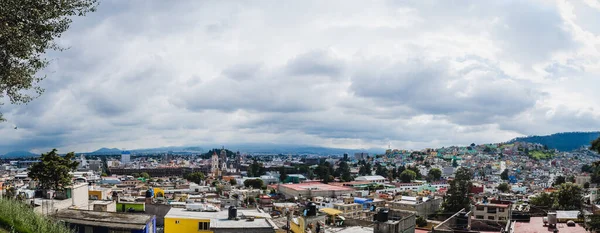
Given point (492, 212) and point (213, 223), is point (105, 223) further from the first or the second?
point (492, 212)

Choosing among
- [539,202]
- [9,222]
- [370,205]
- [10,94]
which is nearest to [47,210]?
[10,94]

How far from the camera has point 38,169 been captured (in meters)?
21.6

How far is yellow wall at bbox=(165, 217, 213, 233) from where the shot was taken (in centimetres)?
1736

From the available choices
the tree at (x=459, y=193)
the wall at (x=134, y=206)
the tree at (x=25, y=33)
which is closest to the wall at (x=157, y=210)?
the wall at (x=134, y=206)

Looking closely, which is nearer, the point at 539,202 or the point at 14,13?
the point at 14,13

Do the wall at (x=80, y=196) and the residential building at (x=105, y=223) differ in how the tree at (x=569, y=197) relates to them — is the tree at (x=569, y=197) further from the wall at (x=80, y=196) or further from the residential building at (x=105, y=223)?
the residential building at (x=105, y=223)

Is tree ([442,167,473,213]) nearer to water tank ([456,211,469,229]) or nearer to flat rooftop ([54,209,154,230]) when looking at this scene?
water tank ([456,211,469,229])

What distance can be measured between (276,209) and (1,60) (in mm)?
33895

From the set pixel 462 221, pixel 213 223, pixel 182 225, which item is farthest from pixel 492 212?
pixel 182 225

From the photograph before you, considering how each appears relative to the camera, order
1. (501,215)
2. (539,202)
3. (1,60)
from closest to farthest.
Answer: (1,60)
(501,215)
(539,202)

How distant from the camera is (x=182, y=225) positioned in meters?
17.6

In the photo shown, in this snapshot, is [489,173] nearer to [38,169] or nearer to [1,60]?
[38,169]

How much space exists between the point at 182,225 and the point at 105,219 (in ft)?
11.0

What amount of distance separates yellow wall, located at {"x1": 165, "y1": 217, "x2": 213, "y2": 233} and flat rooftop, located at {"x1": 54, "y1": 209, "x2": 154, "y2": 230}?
1697 millimetres
